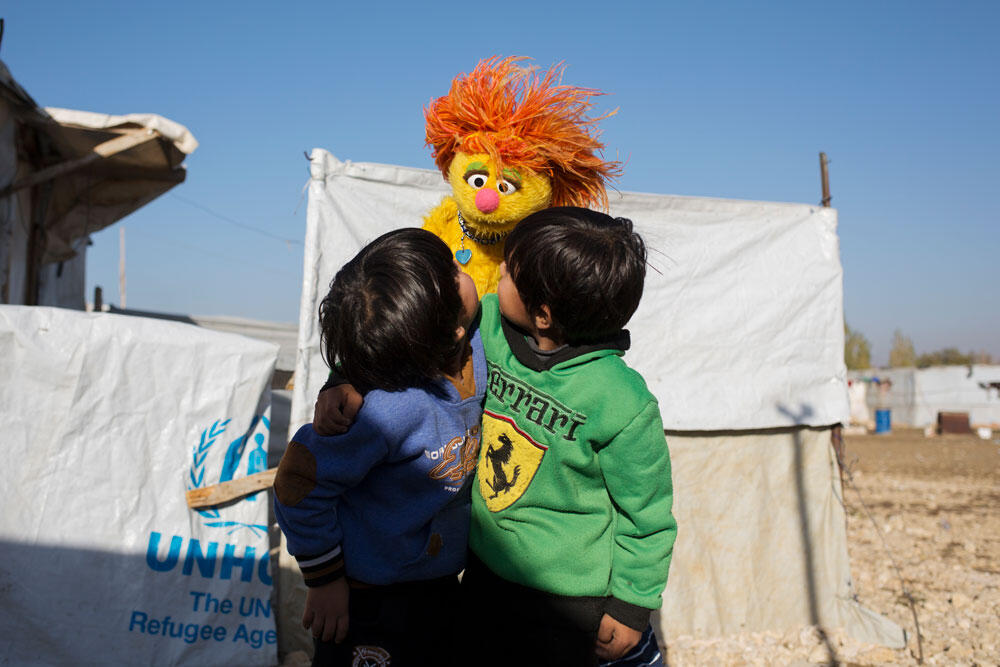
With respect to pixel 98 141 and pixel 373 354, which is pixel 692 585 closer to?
pixel 373 354

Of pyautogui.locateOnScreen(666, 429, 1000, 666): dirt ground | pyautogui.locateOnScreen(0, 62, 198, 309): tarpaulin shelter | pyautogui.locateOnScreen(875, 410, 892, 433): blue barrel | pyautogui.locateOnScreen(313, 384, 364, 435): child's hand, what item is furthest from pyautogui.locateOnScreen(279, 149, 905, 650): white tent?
pyautogui.locateOnScreen(875, 410, 892, 433): blue barrel

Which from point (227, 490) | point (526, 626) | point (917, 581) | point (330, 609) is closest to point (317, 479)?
point (330, 609)

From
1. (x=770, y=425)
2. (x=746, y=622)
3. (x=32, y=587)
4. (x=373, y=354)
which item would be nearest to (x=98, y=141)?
(x=32, y=587)

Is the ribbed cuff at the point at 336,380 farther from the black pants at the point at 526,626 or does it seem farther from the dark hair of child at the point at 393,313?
the black pants at the point at 526,626

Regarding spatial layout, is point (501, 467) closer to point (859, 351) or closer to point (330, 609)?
point (330, 609)

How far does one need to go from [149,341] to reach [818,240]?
11.1 ft

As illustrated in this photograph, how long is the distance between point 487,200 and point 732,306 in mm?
2030

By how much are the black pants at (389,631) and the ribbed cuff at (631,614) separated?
14.1 inches

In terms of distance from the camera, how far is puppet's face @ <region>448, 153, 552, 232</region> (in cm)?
191

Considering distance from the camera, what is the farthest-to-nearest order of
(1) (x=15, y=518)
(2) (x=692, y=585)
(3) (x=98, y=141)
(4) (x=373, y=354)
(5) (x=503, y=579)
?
(3) (x=98, y=141), (2) (x=692, y=585), (1) (x=15, y=518), (5) (x=503, y=579), (4) (x=373, y=354)

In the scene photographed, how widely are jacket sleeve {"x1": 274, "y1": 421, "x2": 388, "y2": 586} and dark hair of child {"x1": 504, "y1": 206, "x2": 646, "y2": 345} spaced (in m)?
0.41

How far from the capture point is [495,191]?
1920 millimetres

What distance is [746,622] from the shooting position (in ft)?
11.5

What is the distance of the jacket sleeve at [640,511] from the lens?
1247 mm
